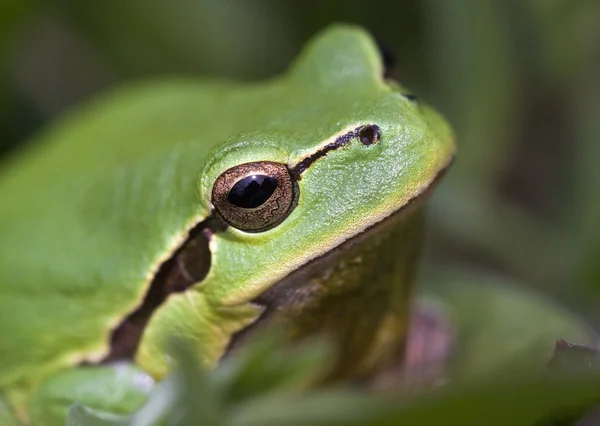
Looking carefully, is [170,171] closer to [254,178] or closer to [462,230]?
[254,178]

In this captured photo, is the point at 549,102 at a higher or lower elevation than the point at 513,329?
higher

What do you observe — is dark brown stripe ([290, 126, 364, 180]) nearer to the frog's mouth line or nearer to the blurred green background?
the frog's mouth line

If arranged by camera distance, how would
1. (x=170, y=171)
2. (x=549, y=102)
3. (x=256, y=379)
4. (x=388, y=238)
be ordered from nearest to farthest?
(x=256, y=379) < (x=388, y=238) < (x=170, y=171) < (x=549, y=102)

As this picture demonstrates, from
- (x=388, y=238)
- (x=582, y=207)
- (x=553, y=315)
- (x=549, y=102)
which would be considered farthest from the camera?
(x=549, y=102)

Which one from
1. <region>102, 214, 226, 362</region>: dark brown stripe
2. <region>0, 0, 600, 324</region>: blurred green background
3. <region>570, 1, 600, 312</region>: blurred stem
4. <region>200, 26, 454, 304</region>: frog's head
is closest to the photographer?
<region>200, 26, 454, 304</region>: frog's head

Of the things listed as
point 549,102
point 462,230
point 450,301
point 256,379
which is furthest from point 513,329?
point 549,102

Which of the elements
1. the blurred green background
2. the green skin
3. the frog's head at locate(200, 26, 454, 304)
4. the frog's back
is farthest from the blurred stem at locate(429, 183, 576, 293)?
the frog's head at locate(200, 26, 454, 304)
